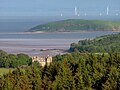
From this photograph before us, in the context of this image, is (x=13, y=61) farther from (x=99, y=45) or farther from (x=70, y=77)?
(x=99, y=45)

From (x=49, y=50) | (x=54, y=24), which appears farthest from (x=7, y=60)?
(x=54, y=24)

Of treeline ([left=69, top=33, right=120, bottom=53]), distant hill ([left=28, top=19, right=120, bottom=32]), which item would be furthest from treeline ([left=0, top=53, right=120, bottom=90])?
→ distant hill ([left=28, top=19, right=120, bottom=32])

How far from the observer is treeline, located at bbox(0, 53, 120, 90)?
26.5 meters

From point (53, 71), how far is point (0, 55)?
2034 cm

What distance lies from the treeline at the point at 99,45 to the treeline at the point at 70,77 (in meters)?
25.2

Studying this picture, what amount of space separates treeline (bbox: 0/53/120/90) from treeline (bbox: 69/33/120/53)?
82.6 ft

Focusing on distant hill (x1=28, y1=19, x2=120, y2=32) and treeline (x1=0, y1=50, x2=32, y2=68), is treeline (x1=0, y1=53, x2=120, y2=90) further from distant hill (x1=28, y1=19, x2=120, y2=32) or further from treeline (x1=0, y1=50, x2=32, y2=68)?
distant hill (x1=28, y1=19, x2=120, y2=32)

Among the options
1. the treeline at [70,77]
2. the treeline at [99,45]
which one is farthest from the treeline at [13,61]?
the treeline at [70,77]

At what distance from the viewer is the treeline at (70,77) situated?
26531mm

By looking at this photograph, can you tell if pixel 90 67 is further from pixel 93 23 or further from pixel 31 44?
pixel 93 23

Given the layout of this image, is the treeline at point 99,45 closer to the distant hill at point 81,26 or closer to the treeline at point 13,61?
the treeline at point 13,61

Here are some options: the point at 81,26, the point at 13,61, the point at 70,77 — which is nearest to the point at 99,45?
the point at 13,61

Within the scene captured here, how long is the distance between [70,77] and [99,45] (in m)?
36.6

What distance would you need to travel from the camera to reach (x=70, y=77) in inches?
1091
